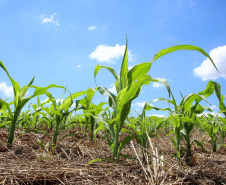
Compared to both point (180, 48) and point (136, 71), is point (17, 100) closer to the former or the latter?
point (136, 71)

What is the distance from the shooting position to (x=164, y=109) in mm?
Answer: 1899

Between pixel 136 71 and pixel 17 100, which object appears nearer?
pixel 136 71

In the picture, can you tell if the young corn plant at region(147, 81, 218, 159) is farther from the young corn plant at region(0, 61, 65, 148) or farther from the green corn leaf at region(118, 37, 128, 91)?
the young corn plant at region(0, 61, 65, 148)

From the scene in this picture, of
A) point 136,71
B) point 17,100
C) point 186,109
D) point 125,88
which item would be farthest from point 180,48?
point 17,100

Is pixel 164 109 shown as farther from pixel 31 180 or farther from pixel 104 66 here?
pixel 31 180

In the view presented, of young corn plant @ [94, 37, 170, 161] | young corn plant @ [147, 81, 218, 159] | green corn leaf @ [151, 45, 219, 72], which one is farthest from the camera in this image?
young corn plant @ [147, 81, 218, 159]

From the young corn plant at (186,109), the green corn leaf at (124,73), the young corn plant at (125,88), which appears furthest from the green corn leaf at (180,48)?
the young corn plant at (186,109)

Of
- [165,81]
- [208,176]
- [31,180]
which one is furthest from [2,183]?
[208,176]

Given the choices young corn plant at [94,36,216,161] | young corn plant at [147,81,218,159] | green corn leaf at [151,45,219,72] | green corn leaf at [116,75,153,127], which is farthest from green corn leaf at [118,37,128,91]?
young corn plant at [147,81,218,159]

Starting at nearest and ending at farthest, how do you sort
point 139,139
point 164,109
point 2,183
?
point 2,183 → point 139,139 → point 164,109

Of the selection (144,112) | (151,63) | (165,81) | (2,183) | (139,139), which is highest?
(151,63)

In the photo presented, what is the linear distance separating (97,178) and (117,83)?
2.53ft

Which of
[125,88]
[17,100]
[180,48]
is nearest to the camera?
[180,48]

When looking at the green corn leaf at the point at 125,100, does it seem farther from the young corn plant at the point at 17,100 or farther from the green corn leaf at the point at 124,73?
the young corn plant at the point at 17,100
